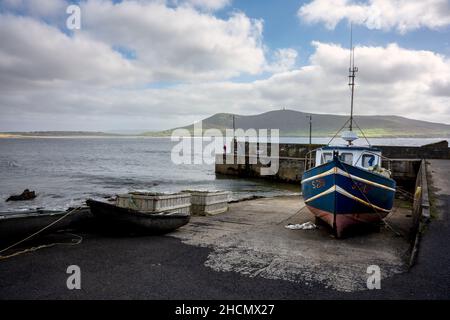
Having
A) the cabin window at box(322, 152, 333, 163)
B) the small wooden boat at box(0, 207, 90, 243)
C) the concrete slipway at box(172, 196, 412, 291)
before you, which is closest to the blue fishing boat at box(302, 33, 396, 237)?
the concrete slipway at box(172, 196, 412, 291)

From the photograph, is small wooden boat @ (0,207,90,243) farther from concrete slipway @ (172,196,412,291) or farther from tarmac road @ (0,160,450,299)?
concrete slipway @ (172,196,412,291)

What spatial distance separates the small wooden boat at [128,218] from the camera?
9.29 metres

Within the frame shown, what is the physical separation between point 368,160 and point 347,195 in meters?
3.77

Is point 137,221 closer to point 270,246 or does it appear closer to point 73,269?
point 73,269

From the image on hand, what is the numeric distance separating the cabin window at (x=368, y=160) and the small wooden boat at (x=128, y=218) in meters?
8.08

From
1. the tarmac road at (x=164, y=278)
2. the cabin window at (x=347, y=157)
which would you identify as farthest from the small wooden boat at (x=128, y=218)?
the cabin window at (x=347, y=157)

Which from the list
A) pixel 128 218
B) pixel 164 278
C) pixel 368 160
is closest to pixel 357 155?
pixel 368 160

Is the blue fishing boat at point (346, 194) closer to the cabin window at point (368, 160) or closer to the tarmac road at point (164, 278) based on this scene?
the cabin window at point (368, 160)

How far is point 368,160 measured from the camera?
13.5m

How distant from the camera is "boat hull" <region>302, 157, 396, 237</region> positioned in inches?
409

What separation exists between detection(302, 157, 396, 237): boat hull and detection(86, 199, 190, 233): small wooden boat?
490cm

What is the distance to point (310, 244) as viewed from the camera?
9.42m

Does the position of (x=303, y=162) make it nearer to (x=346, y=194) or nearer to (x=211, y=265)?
(x=346, y=194)
